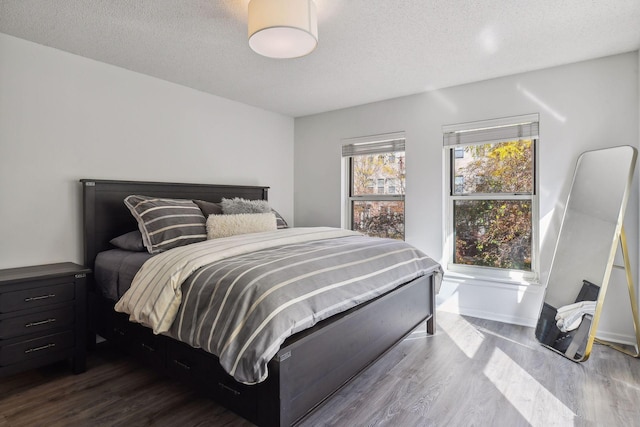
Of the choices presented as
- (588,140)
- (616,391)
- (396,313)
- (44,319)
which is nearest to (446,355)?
(396,313)

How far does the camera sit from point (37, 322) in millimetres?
2182

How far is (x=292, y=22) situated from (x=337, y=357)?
5.77 ft

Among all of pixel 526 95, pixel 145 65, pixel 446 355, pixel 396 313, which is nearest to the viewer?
pixel 396 313

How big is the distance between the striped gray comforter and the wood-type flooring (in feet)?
1.69

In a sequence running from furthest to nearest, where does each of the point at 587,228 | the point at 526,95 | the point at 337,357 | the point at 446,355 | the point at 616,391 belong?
1. the point at 526,95
2. the point at 587,228
3. the point at 446,355
4. the point at 616,391
5. the point at 337,357

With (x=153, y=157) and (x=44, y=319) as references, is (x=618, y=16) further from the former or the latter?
(x=44, y=319)

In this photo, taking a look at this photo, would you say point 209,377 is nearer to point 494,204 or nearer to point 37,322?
point 37,322

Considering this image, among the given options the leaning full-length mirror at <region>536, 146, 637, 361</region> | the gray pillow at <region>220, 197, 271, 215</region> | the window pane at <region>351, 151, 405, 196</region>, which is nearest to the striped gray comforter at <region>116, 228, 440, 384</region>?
the gray pillow at <region>220, 197, 271, 215</region>

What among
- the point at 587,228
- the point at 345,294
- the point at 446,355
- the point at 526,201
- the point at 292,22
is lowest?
the point at 446,355

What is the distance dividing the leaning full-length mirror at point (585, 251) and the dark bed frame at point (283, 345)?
0.94 meters

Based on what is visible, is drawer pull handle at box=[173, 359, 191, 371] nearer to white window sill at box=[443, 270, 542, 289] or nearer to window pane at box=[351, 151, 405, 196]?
white window sill at box=[443, 270, 542, 289]

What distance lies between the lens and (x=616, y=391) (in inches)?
81.1

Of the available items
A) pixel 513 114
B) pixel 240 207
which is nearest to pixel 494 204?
pixel 513 114

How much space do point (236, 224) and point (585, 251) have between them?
108 inches
